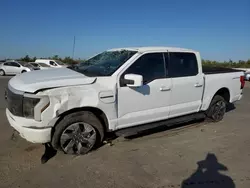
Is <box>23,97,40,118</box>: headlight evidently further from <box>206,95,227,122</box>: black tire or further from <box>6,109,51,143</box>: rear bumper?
<box>206,95,227,122</box>: black tire

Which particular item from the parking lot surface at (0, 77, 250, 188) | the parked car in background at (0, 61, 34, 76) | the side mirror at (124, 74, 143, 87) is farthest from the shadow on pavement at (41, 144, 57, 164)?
the parked car in background at (0, 61, 34, 76)

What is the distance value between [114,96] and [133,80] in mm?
422

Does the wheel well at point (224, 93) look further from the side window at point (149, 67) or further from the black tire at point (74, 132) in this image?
the black tire at point (74, 132)

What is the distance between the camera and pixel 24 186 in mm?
3168

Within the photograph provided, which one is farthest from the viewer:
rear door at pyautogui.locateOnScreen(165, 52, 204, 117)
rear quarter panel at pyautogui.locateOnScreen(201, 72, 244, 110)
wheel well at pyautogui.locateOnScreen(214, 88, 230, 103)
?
wheel well at pyautogui.locateOnScreen(214, 88, 230, 103)

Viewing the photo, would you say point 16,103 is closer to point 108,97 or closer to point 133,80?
point 108,97

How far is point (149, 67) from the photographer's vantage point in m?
4.72

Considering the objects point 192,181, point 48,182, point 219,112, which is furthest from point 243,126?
point 48,182

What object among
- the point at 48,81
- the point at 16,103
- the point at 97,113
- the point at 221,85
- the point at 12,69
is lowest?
the point at 12,69

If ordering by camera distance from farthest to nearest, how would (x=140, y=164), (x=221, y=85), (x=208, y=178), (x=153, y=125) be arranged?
(x=221, y=85) → (x=153, y=125) → (x=140, y=164) → (x=208, y=178)

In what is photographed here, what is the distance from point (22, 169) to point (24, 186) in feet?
1.60

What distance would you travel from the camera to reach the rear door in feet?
16.5

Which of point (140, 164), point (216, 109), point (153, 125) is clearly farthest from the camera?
point (216, 109)

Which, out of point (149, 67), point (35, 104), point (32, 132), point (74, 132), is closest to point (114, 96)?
point (74, 132)
